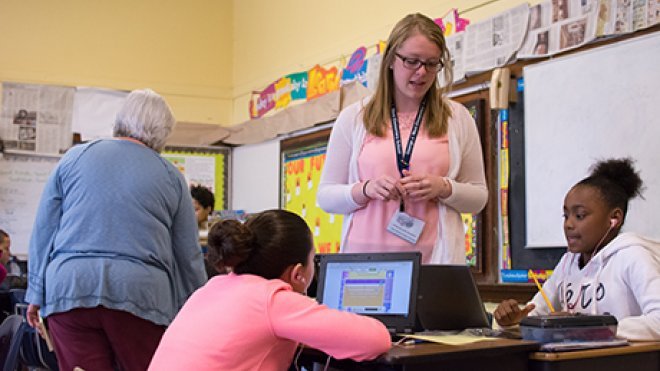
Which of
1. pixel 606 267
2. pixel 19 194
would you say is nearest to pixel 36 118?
pixel 19 194

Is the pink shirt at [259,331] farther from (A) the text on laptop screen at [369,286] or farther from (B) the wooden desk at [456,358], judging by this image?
(A) the text on laptop screen at [369,286]

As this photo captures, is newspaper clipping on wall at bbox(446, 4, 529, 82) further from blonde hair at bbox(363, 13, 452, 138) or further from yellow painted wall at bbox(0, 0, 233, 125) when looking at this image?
yellow painted wall at bbox(0, 0, 233, 125)

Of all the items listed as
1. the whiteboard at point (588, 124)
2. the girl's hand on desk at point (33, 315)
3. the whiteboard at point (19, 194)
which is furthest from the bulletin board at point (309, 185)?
the girl's hand on desk at point (33, 315)

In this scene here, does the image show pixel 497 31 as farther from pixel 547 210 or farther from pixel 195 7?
pixel 195 7

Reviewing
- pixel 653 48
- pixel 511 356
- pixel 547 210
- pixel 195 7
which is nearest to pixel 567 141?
pixel 547 210

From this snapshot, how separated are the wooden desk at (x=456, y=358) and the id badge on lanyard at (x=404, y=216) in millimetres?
471

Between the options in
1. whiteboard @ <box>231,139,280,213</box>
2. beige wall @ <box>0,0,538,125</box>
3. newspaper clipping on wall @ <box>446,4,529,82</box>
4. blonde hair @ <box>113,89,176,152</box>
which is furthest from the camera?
beige wall @ <box>0,0,538,125</box>

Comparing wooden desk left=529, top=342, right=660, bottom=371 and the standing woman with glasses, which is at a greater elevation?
the standing woman with glasses

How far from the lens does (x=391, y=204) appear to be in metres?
2.10

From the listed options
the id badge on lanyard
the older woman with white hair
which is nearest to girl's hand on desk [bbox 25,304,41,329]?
the older woman with white hair

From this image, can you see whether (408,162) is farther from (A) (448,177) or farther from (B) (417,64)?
(B) (417,64)

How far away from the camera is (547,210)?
11.9 feet

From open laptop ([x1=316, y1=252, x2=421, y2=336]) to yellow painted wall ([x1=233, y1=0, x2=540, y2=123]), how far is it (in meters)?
2.45

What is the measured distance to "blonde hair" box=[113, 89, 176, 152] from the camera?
2.65 m
